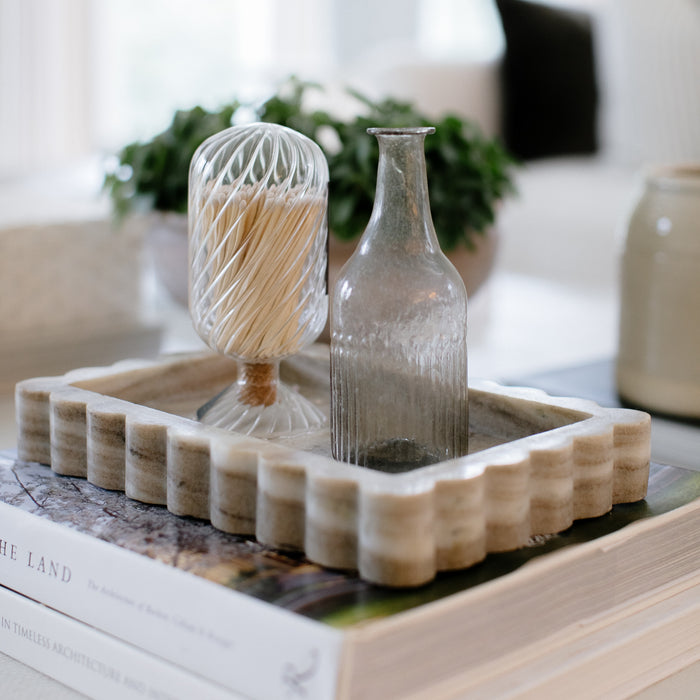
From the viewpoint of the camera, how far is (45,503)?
466 mm

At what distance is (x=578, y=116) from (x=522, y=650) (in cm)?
198

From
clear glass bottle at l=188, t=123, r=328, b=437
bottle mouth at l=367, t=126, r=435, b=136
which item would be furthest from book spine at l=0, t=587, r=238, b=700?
bottle mouth at l=367, t=126, r=435, b=136

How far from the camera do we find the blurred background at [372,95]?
97cm

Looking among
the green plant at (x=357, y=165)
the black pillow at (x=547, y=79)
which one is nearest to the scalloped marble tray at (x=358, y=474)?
the green plant at (x=357, y=165)

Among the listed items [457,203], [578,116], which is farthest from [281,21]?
[457,203]

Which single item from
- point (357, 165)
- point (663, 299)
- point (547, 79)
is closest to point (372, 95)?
point (547, 79)

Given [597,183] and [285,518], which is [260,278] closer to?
[285,518]

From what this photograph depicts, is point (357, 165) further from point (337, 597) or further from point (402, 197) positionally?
point (337, 597)

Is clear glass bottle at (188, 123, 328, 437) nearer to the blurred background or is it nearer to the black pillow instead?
the blurred background

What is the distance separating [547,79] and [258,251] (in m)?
1.83

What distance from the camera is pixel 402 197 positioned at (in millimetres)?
448

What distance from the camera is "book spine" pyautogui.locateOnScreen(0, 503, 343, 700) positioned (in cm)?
33

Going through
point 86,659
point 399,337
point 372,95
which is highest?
point 372,95

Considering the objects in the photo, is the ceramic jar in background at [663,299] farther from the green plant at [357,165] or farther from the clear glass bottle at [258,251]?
the clear glass bottle at [258,251]
